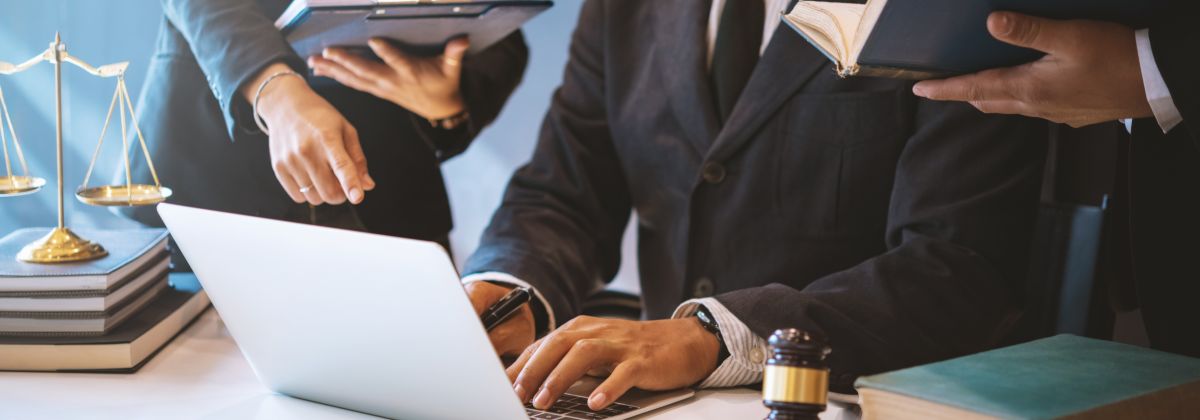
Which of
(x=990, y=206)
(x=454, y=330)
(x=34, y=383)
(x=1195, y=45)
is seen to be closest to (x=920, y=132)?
(x=990, y=206)

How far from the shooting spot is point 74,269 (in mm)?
1245

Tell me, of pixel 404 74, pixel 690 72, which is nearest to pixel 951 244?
pixel 690 72

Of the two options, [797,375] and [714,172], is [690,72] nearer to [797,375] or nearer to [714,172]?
[714,172]

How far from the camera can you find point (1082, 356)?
0.98m

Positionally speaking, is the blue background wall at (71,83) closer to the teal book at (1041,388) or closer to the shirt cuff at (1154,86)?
the teal book at (1041,388)

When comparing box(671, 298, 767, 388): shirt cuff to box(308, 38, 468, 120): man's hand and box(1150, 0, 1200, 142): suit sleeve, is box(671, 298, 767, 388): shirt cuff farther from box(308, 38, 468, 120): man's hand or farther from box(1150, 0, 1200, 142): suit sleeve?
box(308, 38, 468, 120): man's hand

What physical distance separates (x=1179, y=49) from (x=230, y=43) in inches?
42.5

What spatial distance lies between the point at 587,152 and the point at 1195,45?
37.6 inches

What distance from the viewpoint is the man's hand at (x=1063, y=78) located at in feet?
3.31

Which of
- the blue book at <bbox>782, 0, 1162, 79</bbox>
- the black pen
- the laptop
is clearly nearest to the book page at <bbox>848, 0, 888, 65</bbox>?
the blue book at <bbox>782, 0, 1162, 79</bbox>

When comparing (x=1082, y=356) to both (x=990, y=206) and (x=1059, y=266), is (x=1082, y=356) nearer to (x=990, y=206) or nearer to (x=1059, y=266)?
(x=990, y=206)

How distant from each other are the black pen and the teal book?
54 cm

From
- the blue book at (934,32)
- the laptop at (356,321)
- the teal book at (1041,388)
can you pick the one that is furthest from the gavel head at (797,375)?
the blue book at (934,32)

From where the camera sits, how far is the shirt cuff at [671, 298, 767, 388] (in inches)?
45.8
